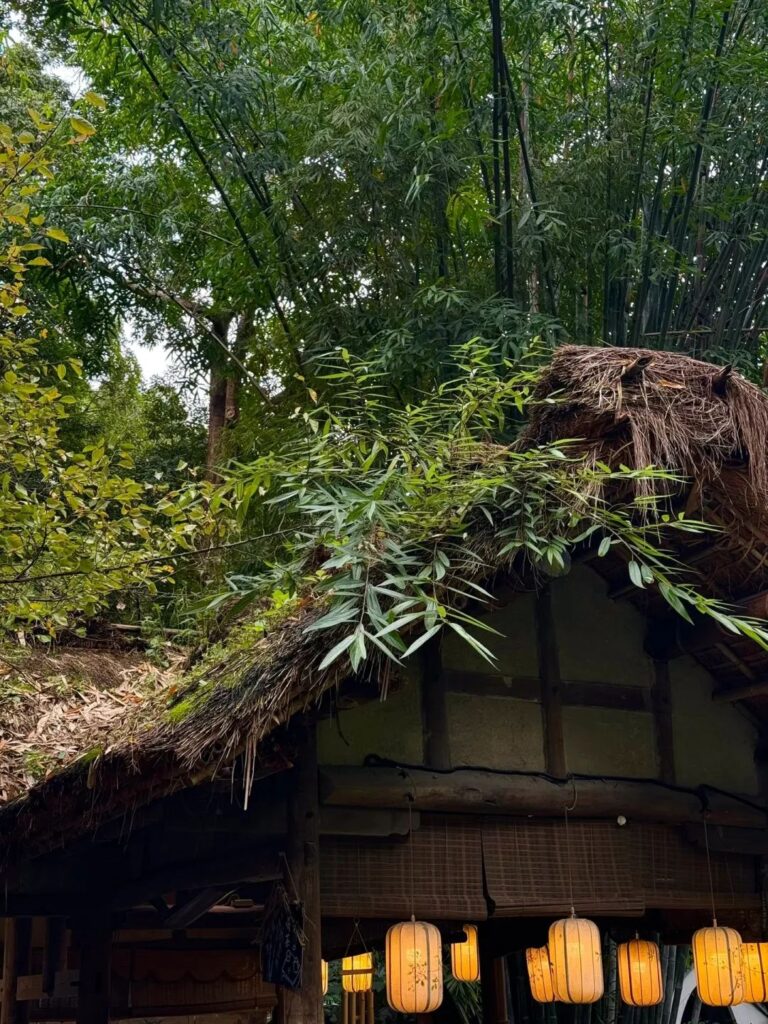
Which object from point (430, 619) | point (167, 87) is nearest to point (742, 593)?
point (430, 619)

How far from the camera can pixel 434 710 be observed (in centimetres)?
500

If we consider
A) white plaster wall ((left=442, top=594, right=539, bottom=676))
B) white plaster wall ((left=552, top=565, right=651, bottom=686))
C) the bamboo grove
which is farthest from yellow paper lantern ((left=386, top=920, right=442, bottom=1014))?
the bamboo grove

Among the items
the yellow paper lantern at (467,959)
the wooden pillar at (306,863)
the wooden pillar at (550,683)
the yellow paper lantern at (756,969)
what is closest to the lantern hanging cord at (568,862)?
the wooden pillar at (550,683)

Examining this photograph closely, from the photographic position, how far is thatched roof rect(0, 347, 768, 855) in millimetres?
Result: 4004

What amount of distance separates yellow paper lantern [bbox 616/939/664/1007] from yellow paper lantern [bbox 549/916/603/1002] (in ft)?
3.39

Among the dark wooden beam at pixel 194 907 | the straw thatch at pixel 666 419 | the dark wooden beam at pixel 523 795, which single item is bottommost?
the dark wooden beam at pixel 194 907

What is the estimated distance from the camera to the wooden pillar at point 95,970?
19.8ft

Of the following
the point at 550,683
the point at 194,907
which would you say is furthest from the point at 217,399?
the point at 550,683

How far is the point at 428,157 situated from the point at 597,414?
2719mm

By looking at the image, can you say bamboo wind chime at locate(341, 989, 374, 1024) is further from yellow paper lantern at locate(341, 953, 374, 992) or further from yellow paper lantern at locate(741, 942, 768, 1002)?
yellow paper lantern at locate(741, 942, 768, 1002)

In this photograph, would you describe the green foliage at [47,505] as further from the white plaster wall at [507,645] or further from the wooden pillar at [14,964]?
the wooden pillar at [14,964]

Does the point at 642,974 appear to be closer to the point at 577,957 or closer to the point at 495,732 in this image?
the point at 577,957

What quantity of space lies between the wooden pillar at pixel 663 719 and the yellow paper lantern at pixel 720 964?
2.64ft

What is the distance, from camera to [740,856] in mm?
5801
